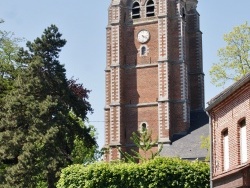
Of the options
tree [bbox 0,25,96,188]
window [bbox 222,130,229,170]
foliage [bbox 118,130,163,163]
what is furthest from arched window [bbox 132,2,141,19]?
window [bbox 222,130,229,170]

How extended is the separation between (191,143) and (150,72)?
9740mm

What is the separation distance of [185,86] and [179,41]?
17.1ft

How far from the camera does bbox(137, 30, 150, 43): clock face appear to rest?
72.6 m

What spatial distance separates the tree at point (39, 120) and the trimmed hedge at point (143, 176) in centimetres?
595

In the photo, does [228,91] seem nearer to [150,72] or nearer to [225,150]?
[225,150]

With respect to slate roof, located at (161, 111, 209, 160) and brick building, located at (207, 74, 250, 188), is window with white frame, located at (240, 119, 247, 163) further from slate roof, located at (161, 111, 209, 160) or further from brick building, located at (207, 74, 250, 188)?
slate roof, located at (161, 111, 209, 160)

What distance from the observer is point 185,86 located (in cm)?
6994

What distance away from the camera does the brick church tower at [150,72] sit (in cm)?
6931

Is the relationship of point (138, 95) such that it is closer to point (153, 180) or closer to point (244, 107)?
point (153, 180)

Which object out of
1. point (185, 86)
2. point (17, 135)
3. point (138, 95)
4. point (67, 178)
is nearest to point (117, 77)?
point (138, 95)

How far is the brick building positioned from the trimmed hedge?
9.26 m

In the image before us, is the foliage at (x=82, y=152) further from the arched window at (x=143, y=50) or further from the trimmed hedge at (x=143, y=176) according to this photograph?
the trimmed hedge at (x=143, y=176)

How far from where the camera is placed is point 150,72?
233 ft

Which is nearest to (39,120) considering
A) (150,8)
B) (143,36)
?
(143,36)
